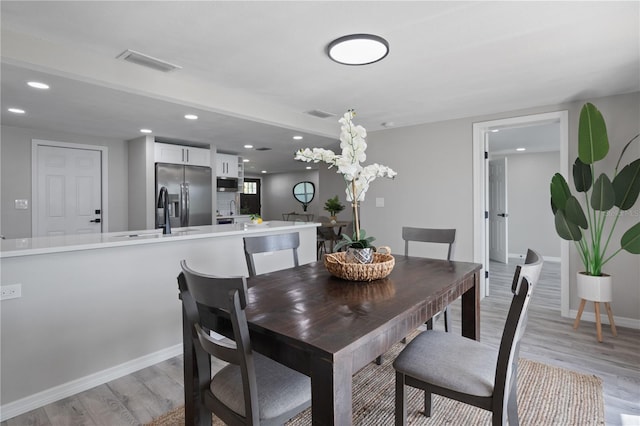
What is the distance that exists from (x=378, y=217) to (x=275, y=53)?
119 inches

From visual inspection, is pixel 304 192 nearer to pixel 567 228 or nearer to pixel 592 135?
pixel 567 228

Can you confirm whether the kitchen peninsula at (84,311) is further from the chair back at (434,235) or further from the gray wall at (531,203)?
the gray wall at (531,203)

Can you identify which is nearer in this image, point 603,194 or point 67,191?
point 603,194

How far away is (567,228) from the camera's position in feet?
10.0

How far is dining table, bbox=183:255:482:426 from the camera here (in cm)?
98

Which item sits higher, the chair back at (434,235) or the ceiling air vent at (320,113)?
the ceiling air vent at (320,113)

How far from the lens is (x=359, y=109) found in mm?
3840

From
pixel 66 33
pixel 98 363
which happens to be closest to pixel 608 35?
pixel 66 33

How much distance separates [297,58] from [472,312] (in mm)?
2122

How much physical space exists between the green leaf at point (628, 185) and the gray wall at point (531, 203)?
4107 mm

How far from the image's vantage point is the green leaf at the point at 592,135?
284 cm

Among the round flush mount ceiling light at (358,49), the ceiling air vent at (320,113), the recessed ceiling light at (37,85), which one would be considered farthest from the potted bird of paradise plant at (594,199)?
the recessed ceiling light at (37,85)

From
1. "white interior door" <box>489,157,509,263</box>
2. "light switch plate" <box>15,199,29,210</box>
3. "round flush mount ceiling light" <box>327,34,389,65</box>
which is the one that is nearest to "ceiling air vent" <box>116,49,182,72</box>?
"round flush mount ceiling light" <box>327,34,389,65</box>

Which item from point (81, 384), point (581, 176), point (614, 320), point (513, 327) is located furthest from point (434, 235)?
point (81, 384)
